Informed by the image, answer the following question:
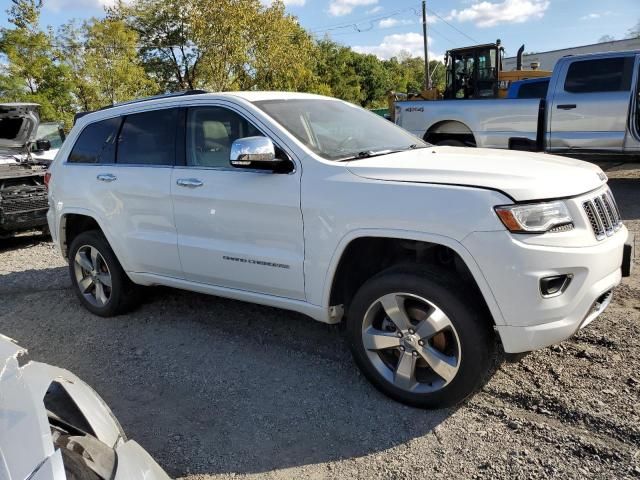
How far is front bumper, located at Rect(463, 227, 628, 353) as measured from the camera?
268cm

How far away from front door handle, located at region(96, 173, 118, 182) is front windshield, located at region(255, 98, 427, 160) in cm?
148

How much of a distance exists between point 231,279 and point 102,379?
1127mm

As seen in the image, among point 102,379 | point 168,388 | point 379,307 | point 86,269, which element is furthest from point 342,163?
point 86,269

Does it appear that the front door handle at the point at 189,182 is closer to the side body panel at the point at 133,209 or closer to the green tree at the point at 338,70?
the side body panel at the point at 133,209

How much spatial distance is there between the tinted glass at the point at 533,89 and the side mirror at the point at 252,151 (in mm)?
9493

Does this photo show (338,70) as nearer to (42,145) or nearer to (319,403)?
(42,145)

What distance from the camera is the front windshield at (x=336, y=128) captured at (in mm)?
3631

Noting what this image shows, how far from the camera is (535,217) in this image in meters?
2.72

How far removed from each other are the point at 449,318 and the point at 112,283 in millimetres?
3146

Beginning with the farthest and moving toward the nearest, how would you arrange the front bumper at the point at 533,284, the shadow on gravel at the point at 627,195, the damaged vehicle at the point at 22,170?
the damaged vehicle at the point at 22,170, the shadow on gravel at the point at 627,195, the front bumper at the point at 533,284

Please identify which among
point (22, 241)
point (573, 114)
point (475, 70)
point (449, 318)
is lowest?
point (22, 241)

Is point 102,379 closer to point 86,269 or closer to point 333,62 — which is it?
point 86,269

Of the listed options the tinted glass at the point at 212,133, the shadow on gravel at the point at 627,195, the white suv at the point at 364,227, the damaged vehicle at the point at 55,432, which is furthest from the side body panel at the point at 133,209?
the shadow on gravel at the point at 627,195

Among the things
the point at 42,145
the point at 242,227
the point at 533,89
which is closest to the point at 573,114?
the point at 533,89
